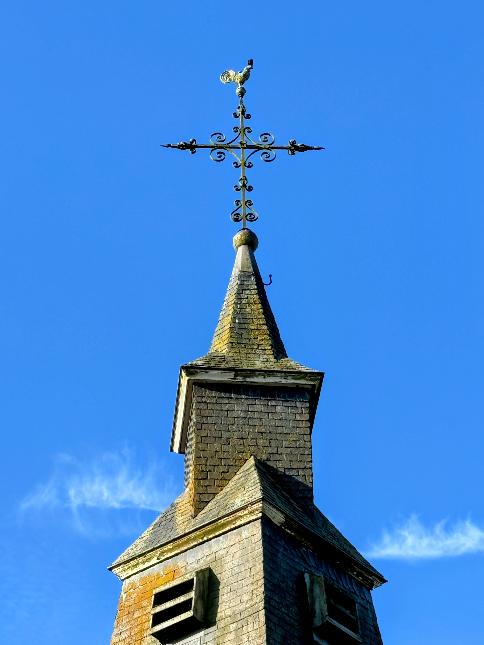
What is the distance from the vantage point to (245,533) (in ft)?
59.4

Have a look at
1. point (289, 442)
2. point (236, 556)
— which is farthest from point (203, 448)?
point (236, 556)

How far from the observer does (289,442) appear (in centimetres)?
2041

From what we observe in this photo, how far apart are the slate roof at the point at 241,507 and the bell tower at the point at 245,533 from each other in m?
0.03

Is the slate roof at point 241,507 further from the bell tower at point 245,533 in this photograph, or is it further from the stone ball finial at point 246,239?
the stone ball finial at point 246,239

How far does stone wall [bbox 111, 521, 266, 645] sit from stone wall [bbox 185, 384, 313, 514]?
1.21m

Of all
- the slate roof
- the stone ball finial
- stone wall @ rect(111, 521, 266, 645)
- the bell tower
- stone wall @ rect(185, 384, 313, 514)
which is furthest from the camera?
the stone ball finial

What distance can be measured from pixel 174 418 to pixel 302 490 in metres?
3.13

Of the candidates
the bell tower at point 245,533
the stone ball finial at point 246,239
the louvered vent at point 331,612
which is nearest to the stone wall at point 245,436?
the bell tower at point 245,533

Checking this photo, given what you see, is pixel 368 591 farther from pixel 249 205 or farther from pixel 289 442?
pixel 249 205

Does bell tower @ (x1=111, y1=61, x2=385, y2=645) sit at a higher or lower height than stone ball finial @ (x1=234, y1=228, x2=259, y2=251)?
lower

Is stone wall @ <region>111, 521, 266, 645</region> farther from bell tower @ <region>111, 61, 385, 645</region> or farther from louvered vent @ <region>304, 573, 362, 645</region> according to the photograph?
louvered vent @ <region>304, 573, 362, 645</region>

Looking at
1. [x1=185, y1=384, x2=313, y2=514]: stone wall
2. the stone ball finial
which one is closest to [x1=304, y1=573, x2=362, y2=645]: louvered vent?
[x1=185, y1=384, x2=313, y2=514]: stone wall

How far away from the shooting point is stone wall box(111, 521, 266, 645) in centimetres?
1681

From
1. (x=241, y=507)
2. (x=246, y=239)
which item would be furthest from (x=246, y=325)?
(x=241, y=507)
